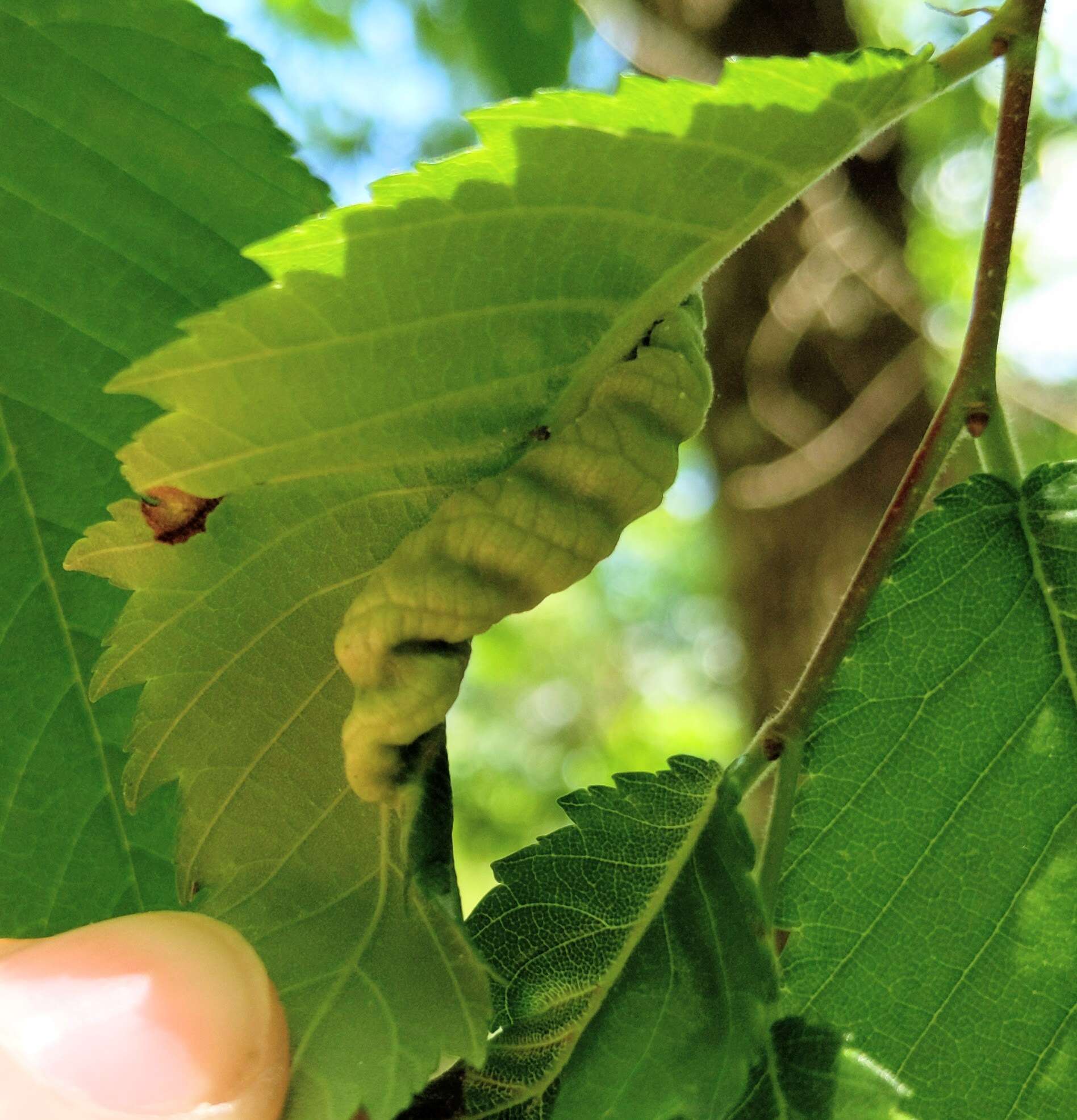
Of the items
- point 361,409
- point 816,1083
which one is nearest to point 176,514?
point 361,409

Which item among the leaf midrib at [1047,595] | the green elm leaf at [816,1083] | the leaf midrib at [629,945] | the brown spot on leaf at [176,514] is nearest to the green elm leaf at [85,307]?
the brown spot on leaf at [176,514]

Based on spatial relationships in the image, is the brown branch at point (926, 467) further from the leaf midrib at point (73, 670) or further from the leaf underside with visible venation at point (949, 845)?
the leaf midrib at point (73, 670)

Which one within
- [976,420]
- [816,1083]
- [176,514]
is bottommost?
[816,1083]

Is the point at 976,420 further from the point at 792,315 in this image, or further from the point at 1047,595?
the point at 792,315

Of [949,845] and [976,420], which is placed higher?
[976,420]

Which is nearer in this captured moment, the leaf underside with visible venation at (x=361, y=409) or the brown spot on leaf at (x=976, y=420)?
the leaf underside with visible venation at (x=361, y=409)

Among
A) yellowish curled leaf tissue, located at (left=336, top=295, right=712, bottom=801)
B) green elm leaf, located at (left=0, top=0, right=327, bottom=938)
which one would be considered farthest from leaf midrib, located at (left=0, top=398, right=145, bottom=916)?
yellowish curled leaf tissue, located at (left=336, top=295, right=712, bottom=801)

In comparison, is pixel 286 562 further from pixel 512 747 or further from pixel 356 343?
pixel 512 747
